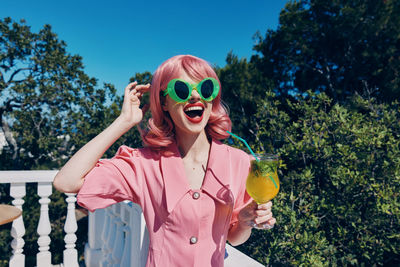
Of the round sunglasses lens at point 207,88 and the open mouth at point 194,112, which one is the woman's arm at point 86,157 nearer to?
the open mouth at point 194,112

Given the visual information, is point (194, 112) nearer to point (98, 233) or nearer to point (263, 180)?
point (263, 180)

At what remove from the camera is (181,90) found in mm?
1260

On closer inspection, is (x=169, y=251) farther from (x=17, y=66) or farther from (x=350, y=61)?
(x=17, y=66)

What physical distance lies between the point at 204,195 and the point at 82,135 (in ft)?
29.8

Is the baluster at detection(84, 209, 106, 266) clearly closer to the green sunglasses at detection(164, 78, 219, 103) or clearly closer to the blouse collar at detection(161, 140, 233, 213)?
the blouse collar at detection(161, 140, 233, 213)

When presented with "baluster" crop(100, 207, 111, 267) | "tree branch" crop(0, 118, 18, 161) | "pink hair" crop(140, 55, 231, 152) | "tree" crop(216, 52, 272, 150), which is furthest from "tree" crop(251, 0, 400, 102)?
"tree branch" crop(0, 118, 18, 161)

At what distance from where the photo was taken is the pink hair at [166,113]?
4.45 feet

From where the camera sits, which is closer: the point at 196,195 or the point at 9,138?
the point at 196,195

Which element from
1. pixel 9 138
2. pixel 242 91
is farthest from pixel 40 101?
pixel 242 91

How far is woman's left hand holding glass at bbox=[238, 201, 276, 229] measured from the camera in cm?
118

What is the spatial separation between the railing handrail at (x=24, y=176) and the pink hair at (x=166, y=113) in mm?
1443

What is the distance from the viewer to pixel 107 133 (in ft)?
4.11

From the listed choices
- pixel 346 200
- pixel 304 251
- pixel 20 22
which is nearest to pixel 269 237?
Result: pixel 304 251

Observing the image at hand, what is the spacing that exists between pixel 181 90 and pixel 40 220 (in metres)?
2.05
